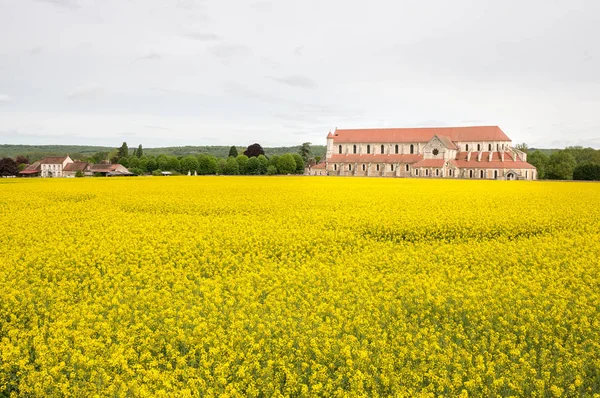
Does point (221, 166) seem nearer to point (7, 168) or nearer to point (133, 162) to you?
point (133, 162)

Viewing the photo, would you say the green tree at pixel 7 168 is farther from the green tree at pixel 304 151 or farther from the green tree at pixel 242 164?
the green tree at pixel 304 151

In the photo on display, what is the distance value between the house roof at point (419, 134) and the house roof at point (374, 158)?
466 centimetres

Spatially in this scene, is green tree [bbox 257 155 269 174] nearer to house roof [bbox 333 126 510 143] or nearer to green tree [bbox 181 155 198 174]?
green tree [bbox 181 155 198 174]

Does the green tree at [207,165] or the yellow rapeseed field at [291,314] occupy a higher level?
the green tree at [207,165]

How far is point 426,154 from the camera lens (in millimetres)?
113875

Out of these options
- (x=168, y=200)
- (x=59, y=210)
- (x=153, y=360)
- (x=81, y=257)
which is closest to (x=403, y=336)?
(x=153, y=360)

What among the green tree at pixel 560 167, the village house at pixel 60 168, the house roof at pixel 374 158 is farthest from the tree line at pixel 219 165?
the green tree at pixel 560 167

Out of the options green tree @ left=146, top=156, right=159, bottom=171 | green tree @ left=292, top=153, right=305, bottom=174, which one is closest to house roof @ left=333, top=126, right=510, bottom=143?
green tree @ left=292, top=153, right=305, bottom=174

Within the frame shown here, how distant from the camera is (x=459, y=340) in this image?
8.14 m

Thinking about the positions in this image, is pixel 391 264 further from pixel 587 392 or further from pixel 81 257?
pixel 81 257

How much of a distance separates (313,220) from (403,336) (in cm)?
1295

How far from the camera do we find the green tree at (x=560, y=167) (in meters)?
109

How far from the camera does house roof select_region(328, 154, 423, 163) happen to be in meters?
118

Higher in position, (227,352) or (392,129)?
(392,129)
